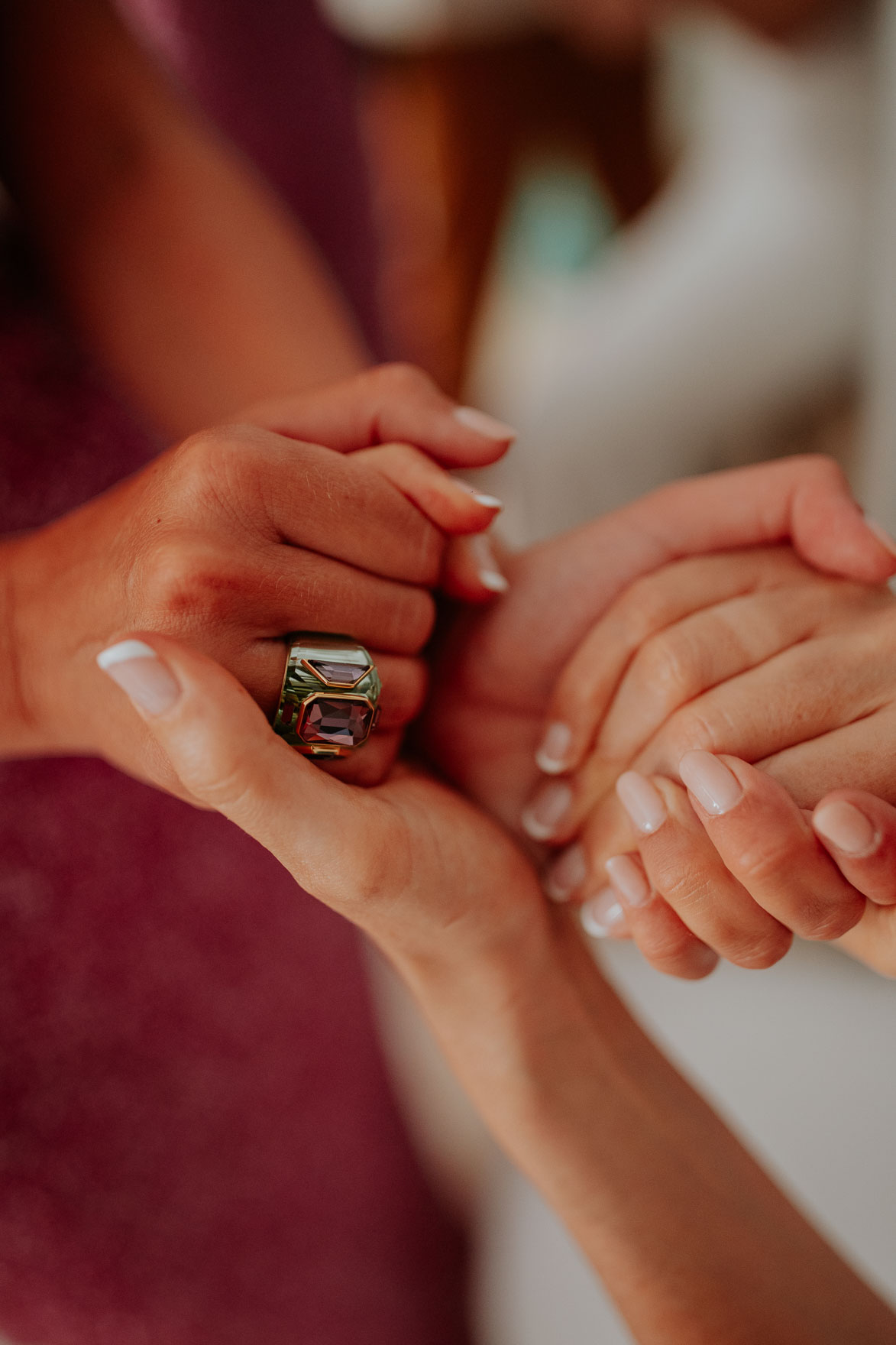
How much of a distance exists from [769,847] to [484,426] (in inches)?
12.3

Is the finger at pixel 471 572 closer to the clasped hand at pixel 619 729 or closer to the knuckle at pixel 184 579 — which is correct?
the clasped hand at pixel 619 729

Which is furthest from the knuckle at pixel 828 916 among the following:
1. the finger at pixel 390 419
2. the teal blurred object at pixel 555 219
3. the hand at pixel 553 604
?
the teal blurred object at pixel 555 219

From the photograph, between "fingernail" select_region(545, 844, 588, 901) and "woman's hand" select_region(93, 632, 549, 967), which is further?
"fingernail" select_region(545, 844, 588, 901)

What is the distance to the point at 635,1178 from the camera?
0.60m

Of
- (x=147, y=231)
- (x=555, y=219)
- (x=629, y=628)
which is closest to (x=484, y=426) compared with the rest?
(x=629, y=628)

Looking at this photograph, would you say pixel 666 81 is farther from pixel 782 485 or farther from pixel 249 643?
pixel 249 643

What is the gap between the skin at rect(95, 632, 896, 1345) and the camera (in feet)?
1.78

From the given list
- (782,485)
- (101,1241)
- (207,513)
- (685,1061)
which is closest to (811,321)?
(782,485)

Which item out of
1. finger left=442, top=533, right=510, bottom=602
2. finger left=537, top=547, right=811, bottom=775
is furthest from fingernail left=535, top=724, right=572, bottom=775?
finger left=442, top=533, right=510, bottom=602

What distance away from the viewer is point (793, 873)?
0.47m

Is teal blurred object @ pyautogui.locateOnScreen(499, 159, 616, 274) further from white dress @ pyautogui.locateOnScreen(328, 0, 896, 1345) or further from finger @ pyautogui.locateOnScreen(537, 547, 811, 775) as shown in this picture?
finger @ pyautogui.locateOnScreen(537, 547, 811, 775)

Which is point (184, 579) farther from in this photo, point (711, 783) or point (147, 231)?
point (147, 231)

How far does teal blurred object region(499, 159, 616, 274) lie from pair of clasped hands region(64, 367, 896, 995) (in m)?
1.51

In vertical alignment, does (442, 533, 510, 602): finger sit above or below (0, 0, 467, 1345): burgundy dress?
above
